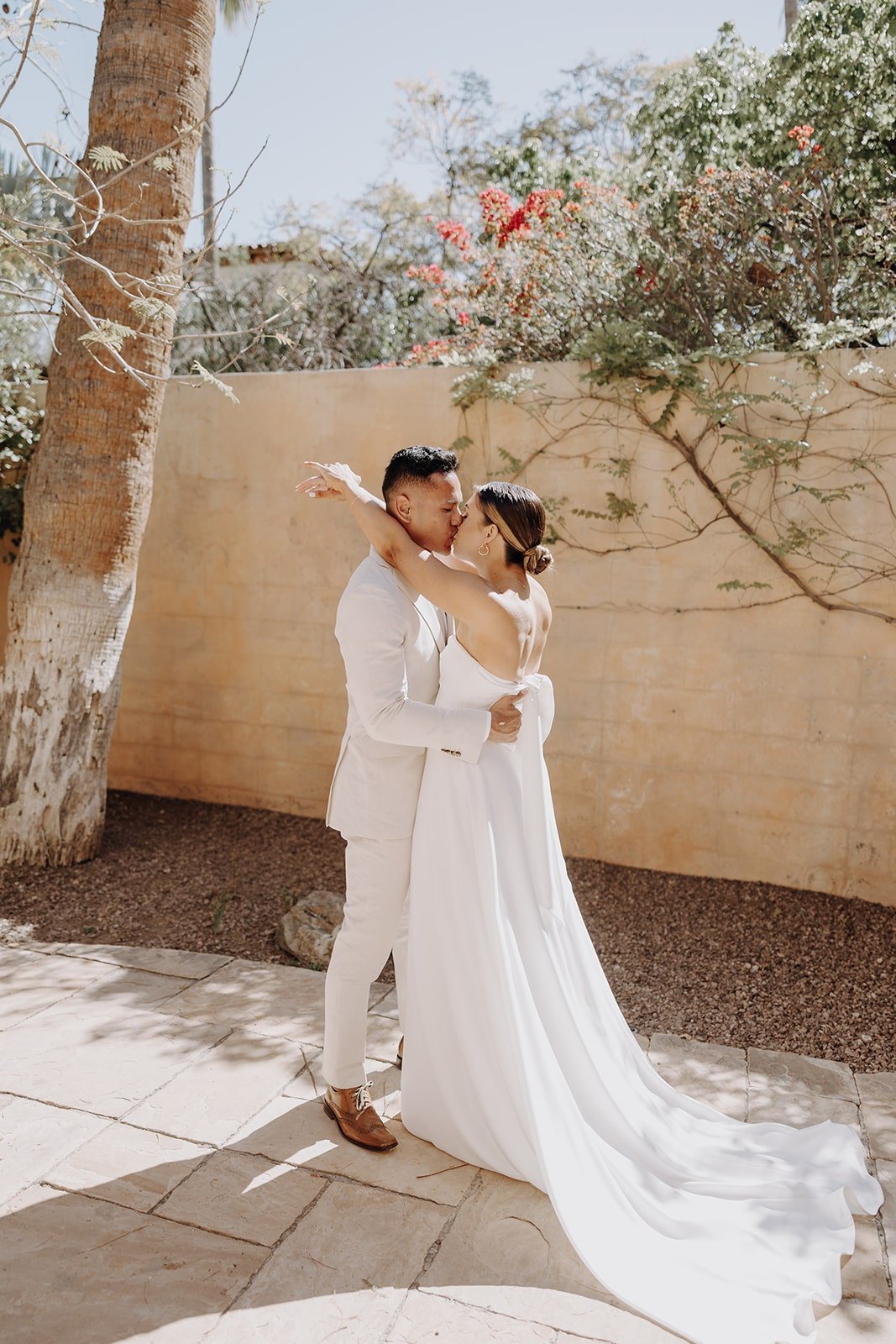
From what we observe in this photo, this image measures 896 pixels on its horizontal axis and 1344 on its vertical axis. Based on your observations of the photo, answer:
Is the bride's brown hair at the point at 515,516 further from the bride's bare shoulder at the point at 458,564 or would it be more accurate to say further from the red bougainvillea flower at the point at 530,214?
the red bougainvillea flower at the point at 530,214

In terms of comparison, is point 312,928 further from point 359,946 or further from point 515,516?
point 515,516

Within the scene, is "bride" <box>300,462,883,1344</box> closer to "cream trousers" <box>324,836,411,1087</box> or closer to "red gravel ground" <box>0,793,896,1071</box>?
"cream trousers" <box>324,836,411,1087</box>

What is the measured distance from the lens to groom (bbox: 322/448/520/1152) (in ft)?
8.65

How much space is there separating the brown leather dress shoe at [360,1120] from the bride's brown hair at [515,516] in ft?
5.11

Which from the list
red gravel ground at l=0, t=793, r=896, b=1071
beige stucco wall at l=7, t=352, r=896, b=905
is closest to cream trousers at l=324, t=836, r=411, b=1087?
red gravel ground at l=0, t=793, r=896, b=1071

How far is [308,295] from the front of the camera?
8.45 m

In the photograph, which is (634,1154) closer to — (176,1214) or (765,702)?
(176,1214)

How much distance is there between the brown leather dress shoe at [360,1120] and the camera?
2709 mm

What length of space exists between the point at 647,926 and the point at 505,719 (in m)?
2.32

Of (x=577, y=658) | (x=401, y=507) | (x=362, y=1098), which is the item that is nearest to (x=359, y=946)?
(x=362, y=1098)

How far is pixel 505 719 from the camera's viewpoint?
8.86ft

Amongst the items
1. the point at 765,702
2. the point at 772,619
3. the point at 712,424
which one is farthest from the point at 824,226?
the point at 765,702

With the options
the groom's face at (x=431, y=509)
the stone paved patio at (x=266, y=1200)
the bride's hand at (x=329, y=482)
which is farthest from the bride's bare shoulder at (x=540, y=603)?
the stone paved patio at (x=266, y=1200)

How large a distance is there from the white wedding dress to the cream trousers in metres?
0.07
